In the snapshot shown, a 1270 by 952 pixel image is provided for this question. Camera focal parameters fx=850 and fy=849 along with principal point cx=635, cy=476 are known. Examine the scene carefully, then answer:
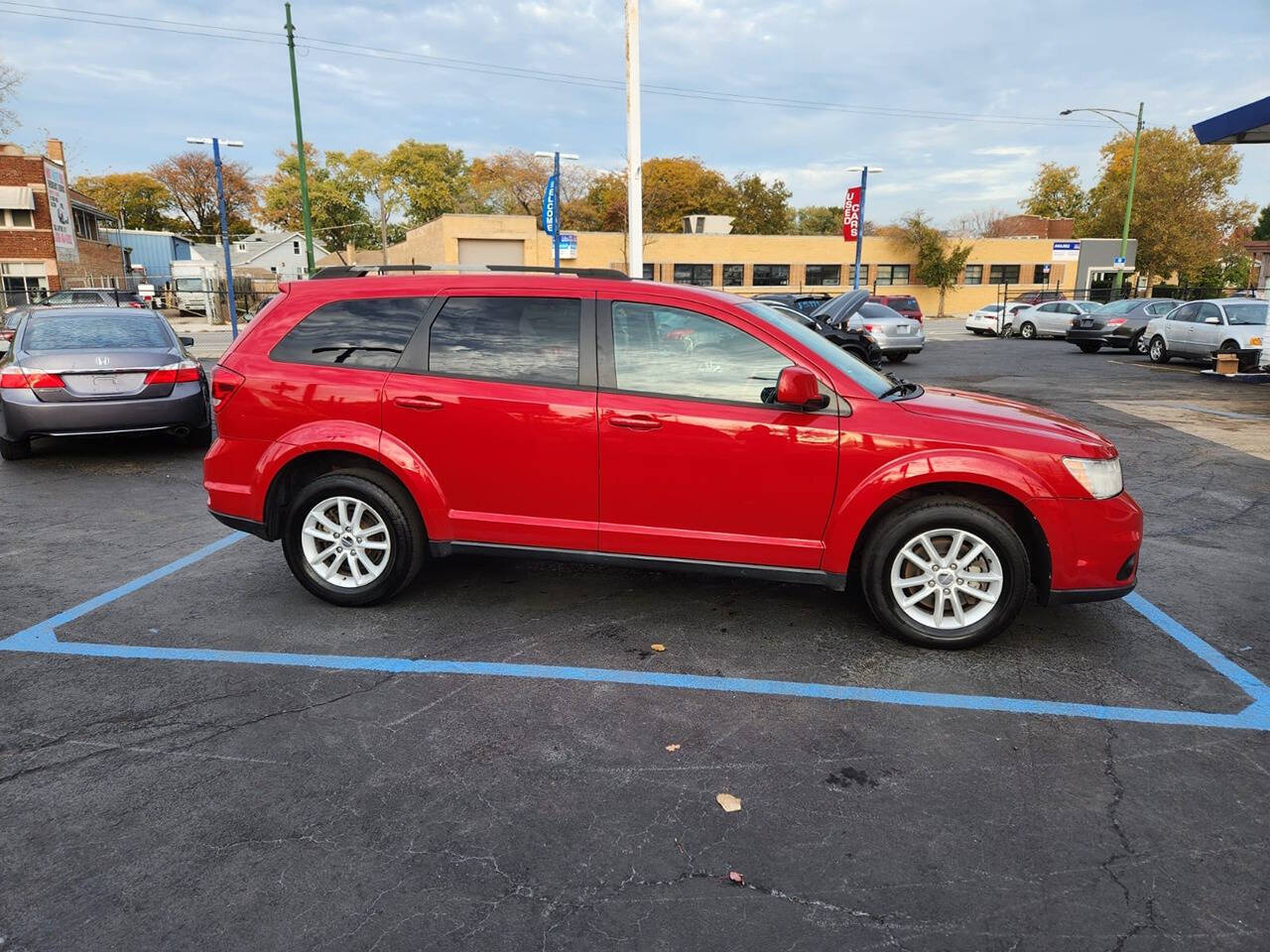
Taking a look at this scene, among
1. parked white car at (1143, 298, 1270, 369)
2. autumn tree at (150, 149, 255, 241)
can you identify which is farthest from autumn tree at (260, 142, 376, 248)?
parked white car at (1143, 298, 1270, 369)

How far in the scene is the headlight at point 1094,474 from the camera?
405 centimetres

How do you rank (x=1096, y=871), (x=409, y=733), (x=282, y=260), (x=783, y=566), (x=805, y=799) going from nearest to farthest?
1. (x=1096, y=871)
2. (x=805, y=799)
3. (x=409, y=733)
4. (x=783, y=566)
5. (x=282, y=260)

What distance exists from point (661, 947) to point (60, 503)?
6923 millimetres

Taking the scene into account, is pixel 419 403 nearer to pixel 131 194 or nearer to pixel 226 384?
pixel 226 384

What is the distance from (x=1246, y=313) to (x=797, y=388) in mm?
19513

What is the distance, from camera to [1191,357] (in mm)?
19703

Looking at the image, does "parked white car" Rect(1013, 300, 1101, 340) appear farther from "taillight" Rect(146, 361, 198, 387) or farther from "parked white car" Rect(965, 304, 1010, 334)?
"taillight" Rect(146, 361, 198, 387)

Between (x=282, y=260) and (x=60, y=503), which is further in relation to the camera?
(x=282, y=260)

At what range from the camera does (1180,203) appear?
176ft

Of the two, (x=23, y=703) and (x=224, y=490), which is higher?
(x=224, y=490)

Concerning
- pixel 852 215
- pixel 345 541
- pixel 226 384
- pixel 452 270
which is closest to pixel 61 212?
pixel 852 215

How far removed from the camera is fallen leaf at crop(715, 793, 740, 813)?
9.67 ft

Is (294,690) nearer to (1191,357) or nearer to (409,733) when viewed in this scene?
(409,733)

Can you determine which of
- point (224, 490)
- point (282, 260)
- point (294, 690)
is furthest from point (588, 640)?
point (282, 260)
